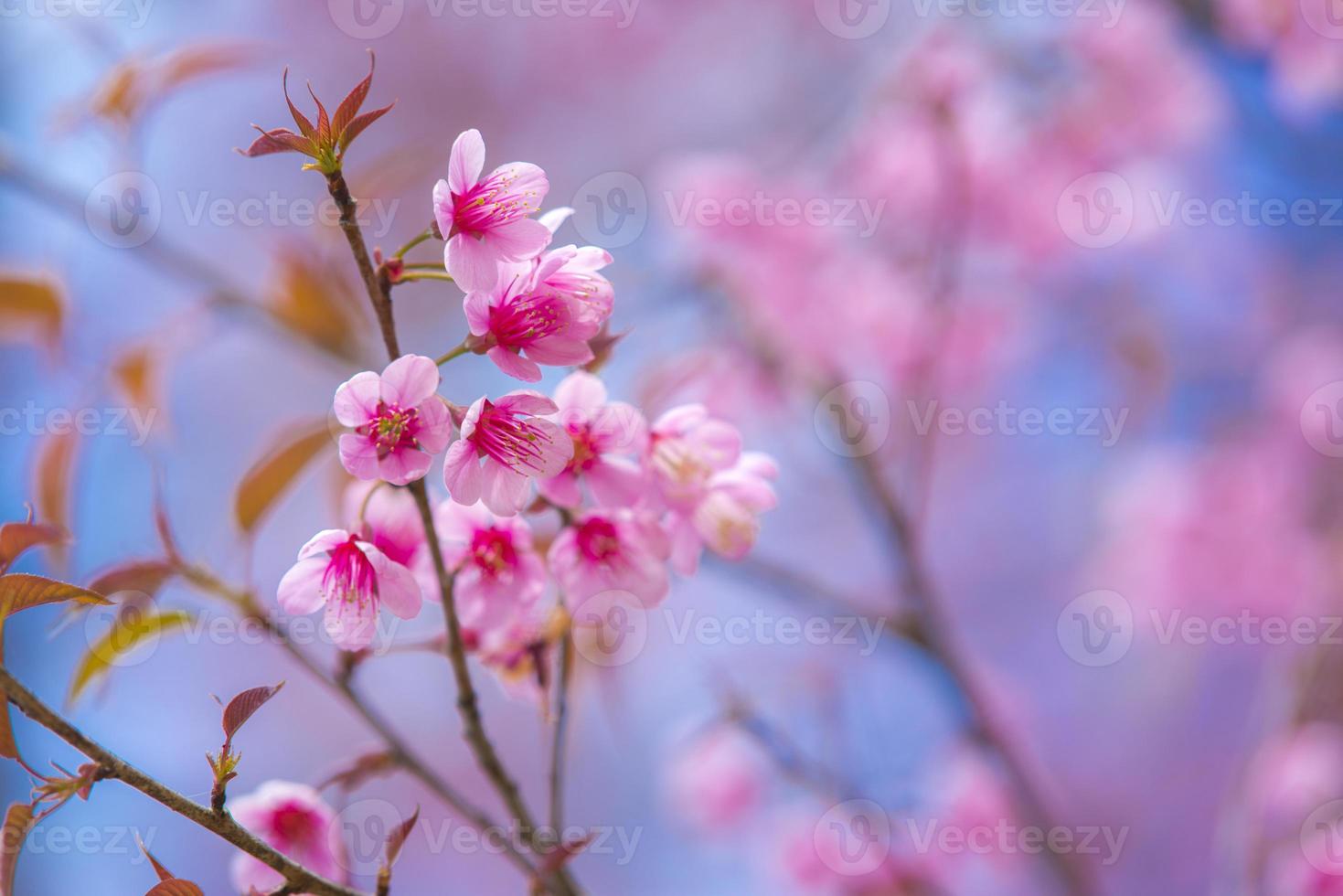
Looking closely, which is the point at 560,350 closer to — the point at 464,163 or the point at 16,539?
the point at 464,163

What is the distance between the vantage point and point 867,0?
193cm

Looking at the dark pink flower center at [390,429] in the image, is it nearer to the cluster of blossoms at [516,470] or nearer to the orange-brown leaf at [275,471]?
the cluster of blossoms at [516,470]

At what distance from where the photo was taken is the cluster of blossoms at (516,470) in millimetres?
367

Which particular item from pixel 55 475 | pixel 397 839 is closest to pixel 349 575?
pixel 397 839

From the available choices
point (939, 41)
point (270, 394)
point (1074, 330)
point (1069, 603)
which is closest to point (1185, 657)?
point (1069, 603)

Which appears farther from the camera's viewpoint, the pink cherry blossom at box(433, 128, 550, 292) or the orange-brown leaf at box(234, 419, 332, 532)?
the orange-brown leaf at box(234, 419, 332, 532)

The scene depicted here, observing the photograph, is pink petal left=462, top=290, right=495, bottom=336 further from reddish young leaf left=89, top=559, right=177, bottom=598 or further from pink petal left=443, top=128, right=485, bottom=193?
reddish young leaf left=89, top=559, right=177, bottom=598

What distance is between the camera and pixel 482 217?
366mm

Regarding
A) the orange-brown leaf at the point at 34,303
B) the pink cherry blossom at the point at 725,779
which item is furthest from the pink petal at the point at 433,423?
the pink cherry blossom at the point at 725,779

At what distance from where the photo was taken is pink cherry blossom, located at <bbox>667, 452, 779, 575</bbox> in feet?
1.46

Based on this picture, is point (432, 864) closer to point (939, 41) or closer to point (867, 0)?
point (939, 41)

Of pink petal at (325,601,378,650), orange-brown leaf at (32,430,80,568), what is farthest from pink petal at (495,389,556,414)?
orange-brown leaf at (32,430,80,568)

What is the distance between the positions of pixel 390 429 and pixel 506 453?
1.8 inches

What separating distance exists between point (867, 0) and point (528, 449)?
1.85m
